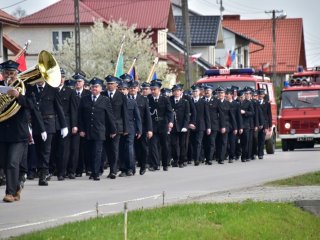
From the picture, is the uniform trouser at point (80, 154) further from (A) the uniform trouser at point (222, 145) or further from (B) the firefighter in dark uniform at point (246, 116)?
(B) the firefighter in dark uniform at point (246, 116)

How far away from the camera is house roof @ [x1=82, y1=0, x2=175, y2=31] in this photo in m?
77.3

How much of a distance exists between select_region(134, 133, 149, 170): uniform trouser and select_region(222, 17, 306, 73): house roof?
89385 mm

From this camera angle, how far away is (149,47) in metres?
68.3

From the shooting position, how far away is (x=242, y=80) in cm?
3447

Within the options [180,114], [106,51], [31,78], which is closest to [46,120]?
[31,78]

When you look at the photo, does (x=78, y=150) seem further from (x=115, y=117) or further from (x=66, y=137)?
(x=115, y=117)

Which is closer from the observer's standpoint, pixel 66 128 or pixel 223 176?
pixel 66 128

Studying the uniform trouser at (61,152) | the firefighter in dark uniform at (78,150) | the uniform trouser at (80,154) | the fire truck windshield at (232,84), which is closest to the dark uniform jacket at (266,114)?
the fire truck windshield at (232,84)

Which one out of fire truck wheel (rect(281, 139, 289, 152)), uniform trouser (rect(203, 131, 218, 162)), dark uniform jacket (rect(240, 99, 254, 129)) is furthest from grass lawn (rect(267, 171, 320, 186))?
fire truck wheel (rect(281, 139, 289, 152))

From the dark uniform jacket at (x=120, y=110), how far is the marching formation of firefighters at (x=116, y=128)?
0.8 inches

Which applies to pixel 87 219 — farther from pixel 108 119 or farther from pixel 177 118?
pixel 177 118

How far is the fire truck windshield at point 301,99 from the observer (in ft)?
129

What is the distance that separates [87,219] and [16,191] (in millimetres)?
3682

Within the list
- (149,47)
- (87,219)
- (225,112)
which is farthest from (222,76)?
(149,47)
